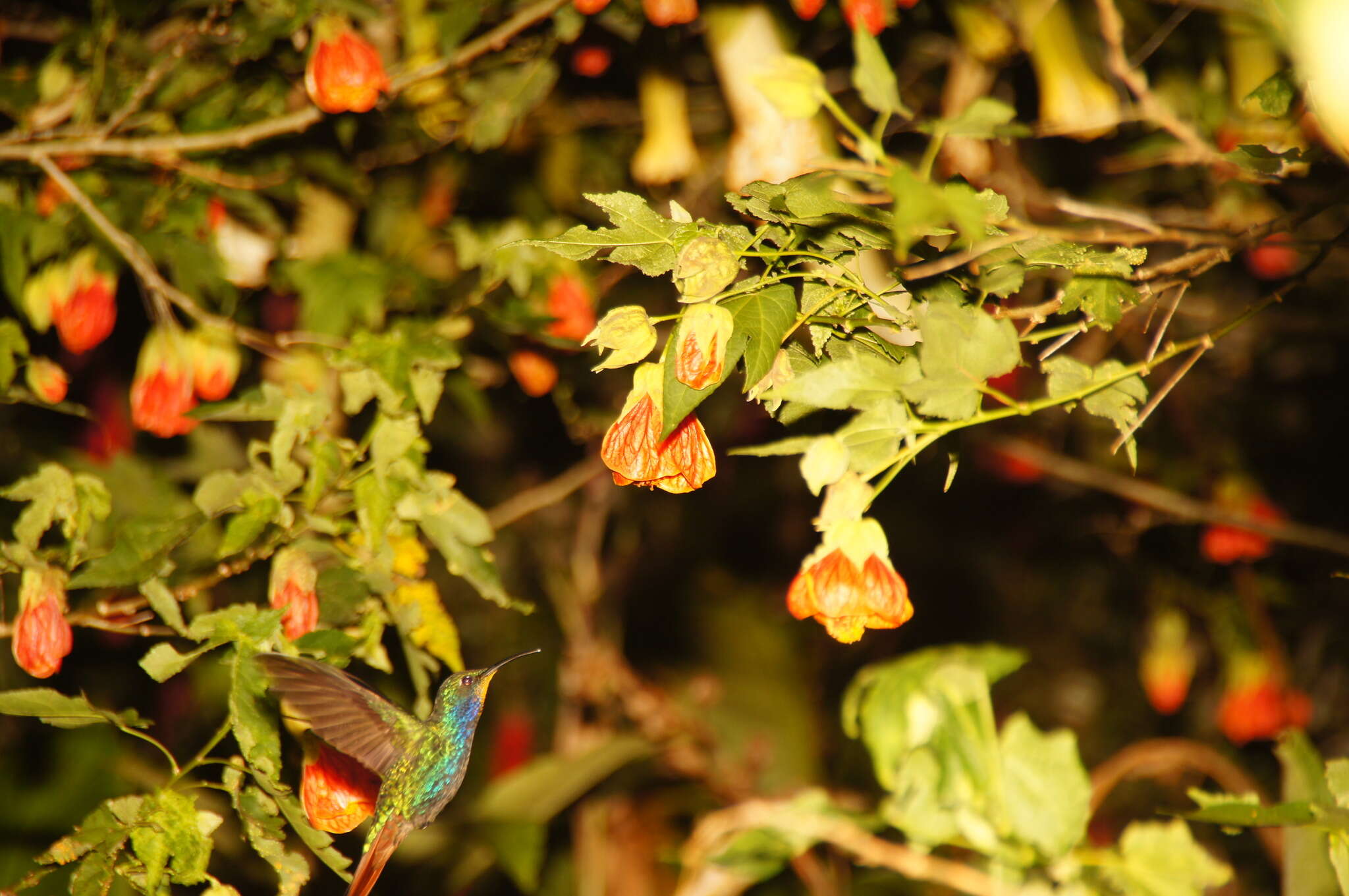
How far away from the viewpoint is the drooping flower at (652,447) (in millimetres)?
547

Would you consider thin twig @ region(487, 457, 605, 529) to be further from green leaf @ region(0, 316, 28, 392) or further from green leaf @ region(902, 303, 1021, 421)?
green leaf @ region(902, 303, 1021, 421)

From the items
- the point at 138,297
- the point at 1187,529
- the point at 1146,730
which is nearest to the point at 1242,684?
the point at 1187,529

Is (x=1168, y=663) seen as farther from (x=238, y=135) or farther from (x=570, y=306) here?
(x=238, y=135)

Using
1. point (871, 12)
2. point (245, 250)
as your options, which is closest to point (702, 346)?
point (871, 12)

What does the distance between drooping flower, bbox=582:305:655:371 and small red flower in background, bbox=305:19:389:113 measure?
0.46 m

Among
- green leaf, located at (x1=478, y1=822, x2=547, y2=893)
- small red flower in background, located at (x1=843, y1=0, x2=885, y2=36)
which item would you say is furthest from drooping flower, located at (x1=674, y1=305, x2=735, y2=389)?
green leaf, located at (x1=478, y1=822, x2=547, y2=893)

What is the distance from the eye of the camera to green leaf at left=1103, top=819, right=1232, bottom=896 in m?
0.69

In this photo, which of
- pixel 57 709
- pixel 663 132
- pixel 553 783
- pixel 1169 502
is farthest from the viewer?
pixel 553 783

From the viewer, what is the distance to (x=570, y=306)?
1084 millimetres

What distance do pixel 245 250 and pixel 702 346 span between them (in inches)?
34.3

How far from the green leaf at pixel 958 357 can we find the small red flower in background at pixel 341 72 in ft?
1.93

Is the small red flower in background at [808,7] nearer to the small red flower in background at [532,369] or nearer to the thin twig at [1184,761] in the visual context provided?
the small red flower in background at [532,369]

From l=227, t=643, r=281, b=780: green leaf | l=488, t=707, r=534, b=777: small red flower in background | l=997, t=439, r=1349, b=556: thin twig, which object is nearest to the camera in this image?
l=227, t=643, r=281, b=780: green leaf

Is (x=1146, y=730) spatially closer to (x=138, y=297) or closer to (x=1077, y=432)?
(x=1077, y=432)
